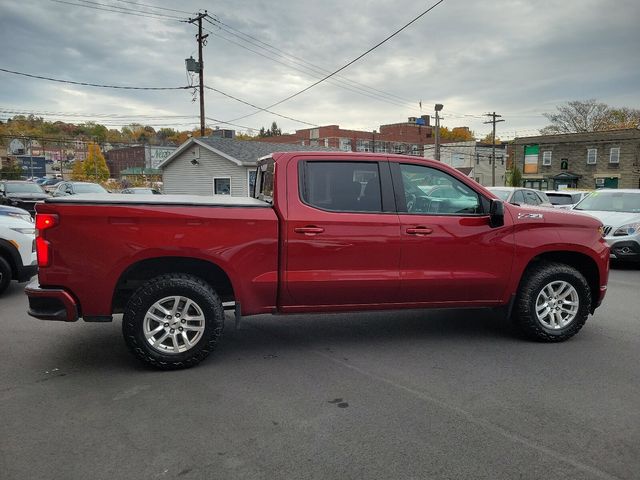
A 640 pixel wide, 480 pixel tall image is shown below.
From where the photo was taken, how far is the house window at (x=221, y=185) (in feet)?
92.0

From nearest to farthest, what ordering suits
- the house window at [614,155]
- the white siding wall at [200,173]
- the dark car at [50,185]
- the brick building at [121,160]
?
1. the white siding wall at [200,173]
2. the dark car at [50,185]
3. the house window at [614,155]
4. the brick building at [121,160]

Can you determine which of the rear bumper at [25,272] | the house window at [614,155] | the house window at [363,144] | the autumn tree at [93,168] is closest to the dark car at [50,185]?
the autumn tree at [93,168]

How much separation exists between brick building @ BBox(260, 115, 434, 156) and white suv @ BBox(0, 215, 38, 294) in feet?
215

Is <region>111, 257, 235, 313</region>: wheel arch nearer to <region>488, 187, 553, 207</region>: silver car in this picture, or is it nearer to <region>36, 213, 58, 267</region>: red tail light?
<region>36, 213, 58, 267</region>: red tail light

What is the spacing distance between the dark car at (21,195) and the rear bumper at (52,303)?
17132mm

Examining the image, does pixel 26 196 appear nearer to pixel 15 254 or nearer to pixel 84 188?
pixel 84 188

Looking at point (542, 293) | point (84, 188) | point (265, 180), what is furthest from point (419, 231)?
point (84, 188)

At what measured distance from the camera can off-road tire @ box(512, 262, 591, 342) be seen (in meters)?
5.04

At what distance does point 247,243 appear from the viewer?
4.34m

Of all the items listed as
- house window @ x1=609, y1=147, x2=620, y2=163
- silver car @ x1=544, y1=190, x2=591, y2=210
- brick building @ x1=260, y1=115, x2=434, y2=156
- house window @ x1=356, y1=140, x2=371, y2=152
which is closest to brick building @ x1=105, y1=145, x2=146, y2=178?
brick building @ x1=260, y1=115, x2=434, y2=156

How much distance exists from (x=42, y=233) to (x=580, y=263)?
17.2 ft

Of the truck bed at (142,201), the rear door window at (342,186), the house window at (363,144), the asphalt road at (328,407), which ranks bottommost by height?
the asphalt road at (328,407)

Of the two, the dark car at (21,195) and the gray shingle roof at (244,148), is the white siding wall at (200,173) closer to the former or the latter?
the gray shingle roof at (244,148)

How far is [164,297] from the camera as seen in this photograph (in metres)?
4.21
